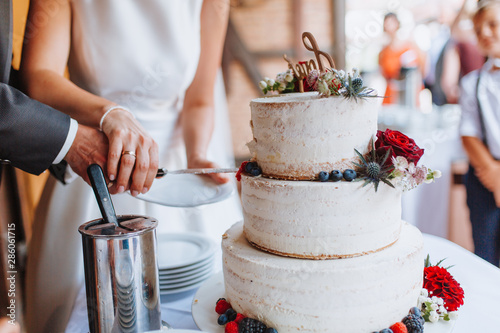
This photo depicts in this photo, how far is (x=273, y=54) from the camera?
6395 mm

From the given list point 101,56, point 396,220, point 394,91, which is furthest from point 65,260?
point 394,91

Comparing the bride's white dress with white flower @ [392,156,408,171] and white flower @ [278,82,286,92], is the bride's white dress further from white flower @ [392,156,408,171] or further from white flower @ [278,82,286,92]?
white flower @ [392,156,408,171]

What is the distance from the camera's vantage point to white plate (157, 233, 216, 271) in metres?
1.36

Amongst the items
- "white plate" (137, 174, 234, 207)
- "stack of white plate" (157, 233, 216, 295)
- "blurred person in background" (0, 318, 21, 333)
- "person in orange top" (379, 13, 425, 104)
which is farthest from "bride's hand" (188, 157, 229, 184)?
"person in orange top" (379, 13, 425, 104)

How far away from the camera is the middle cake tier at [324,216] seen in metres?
0.97

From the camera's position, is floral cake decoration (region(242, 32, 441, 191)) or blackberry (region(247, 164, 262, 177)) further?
blackberry (region(247, 164, 262, 177))

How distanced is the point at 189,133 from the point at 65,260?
860 millimetres

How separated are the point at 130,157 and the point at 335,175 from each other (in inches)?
23.5

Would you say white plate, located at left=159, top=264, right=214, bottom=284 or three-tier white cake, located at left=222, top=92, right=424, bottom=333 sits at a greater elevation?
three-tier white cake, located at left=222, top=92, right=424, bottom=333

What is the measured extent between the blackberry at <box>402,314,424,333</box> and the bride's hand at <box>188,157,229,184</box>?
747 millimetres

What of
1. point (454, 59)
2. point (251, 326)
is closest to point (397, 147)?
point (251, 326)

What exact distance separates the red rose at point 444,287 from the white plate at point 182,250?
28.7 inches

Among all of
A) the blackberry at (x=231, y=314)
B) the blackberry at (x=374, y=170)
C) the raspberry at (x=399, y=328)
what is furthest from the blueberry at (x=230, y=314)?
the blackberry at (x=374, y=170)

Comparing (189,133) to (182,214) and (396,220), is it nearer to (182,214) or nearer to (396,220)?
(182,214)
